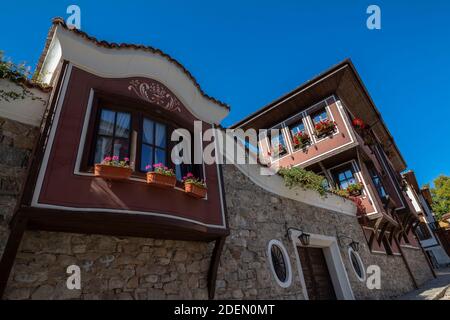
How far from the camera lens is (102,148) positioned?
4145mm

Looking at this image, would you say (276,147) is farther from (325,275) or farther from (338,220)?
(325,275)

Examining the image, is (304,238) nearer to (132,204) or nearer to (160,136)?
(160,136)

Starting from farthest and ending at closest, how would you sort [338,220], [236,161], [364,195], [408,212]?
1. [408,212]
2. [364,195]
3. [338,220]
4. [236,161]

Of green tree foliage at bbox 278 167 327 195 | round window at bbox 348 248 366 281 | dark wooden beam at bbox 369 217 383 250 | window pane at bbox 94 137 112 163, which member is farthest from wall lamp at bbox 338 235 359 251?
window pane at bbox 94 137 112 163

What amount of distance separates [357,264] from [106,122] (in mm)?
9158

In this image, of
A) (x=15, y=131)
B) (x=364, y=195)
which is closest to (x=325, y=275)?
(x=364, y=195)

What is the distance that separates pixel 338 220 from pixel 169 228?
292 inches

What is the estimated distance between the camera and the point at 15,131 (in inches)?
159

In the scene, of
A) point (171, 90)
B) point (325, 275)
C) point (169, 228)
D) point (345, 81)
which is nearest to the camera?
point (169, 228)

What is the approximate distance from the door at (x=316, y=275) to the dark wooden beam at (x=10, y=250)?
6721 millimetres

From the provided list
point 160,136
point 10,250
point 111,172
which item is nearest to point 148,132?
point 160,136

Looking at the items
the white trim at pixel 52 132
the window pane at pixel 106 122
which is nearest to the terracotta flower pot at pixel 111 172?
the white trim at pixel 52 132

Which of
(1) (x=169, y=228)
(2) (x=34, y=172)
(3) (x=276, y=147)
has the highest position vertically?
(3) (x=276, y=147)

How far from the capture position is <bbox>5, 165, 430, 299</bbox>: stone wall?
132 inches
